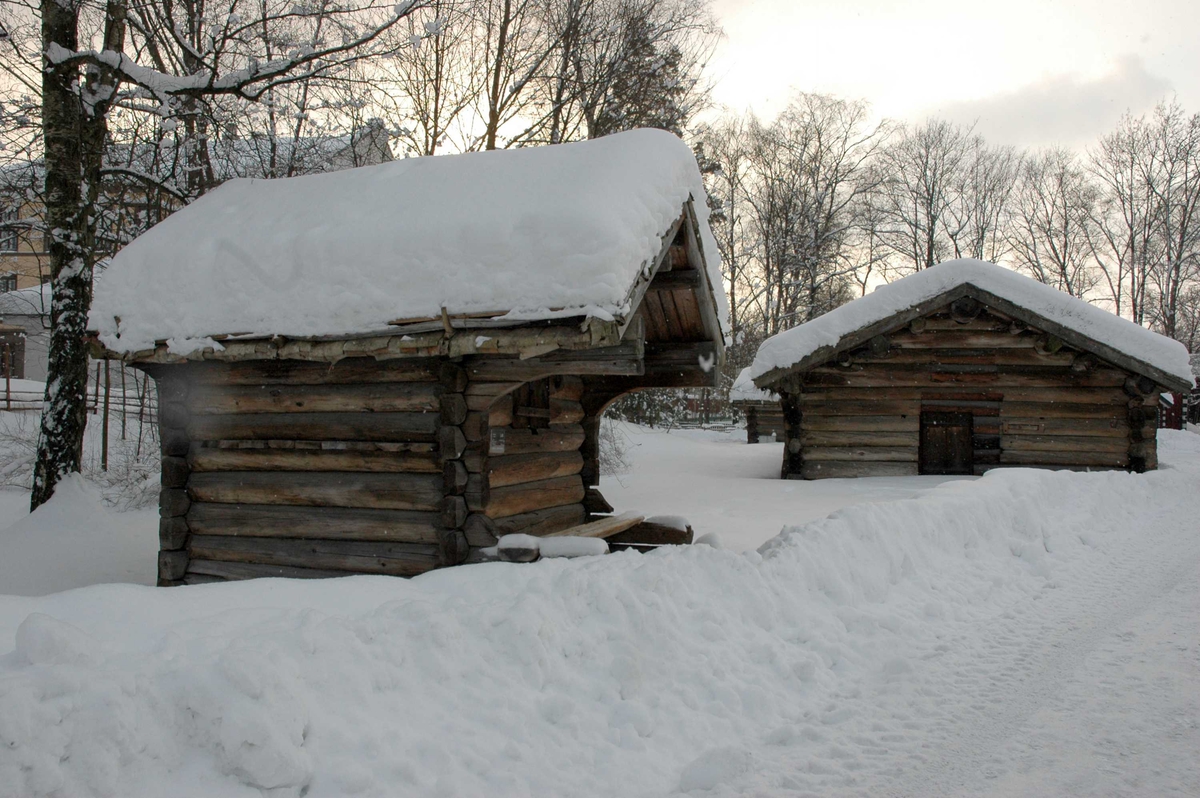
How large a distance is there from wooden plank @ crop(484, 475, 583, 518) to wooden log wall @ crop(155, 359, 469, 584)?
23.0 inches

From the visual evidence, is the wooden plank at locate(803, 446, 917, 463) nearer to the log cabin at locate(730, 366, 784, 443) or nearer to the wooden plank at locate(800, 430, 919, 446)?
the wooden plank at locate(800, 430, 919, 446)

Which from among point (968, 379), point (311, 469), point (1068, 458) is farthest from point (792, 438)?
point (311, 469)

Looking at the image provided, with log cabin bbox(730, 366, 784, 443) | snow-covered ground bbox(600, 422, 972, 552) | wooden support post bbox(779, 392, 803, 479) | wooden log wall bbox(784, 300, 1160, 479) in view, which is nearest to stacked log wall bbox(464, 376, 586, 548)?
snow-covered ground bbox(600, 422, 972, 552)

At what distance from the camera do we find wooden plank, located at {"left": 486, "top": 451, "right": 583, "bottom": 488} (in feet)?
22.9

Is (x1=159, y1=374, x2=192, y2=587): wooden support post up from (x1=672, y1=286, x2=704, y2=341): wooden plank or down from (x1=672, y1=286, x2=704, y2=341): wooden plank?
down

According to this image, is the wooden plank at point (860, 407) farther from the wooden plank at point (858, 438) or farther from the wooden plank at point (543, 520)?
the wooden plank at point (543, 520)

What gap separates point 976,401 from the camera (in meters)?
15.8

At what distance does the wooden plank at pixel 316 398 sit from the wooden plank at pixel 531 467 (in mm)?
802

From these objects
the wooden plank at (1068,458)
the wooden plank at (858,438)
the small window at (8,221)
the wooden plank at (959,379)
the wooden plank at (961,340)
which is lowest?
the wooden plank at (1068,458)

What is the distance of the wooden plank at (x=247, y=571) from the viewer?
7.05 metres

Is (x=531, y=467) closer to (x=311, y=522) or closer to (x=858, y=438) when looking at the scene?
(x=311, y=522)

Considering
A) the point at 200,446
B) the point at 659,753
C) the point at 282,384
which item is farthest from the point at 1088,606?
the point at 200,446

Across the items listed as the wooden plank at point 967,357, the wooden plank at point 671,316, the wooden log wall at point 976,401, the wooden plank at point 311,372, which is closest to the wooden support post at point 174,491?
the wooden plank at point 311,372

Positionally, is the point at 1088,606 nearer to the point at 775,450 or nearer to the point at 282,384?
the point at 282,384
